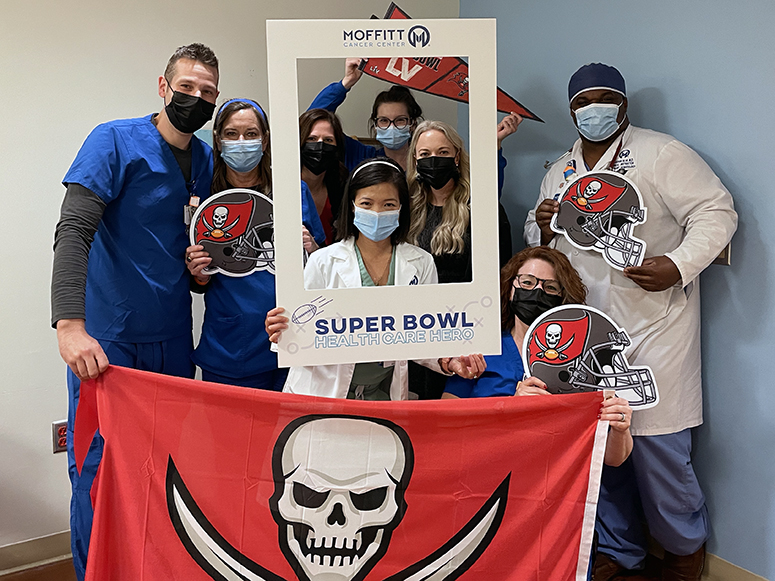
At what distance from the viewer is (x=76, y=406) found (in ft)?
6.19

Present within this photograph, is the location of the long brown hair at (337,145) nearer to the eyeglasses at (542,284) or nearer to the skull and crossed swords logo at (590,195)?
the eyeglasses at (542,284)

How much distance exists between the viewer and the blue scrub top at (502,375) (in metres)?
2.07

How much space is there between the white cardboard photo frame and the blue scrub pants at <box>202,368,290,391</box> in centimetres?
62

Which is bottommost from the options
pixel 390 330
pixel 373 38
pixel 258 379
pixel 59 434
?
pixel 59 434

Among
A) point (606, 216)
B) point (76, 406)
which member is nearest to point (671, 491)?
point (606, 216)

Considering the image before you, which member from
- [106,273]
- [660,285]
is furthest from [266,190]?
[660,285]

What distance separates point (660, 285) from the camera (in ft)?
7.00

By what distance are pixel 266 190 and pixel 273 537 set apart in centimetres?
106

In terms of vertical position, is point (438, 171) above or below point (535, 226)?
above

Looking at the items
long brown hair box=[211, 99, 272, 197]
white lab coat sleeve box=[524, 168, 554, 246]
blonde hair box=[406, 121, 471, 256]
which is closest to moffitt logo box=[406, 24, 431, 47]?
blonde hair box=[406, 121, 471, 256]

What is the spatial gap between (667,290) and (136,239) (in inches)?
68.0

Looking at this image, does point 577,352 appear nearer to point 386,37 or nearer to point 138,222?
point 386,37

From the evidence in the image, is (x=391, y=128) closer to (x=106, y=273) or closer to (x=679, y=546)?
(x=106, y=273)

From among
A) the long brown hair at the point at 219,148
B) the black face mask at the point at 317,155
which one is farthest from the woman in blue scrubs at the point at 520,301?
the long brown hair at the point at 219,148
